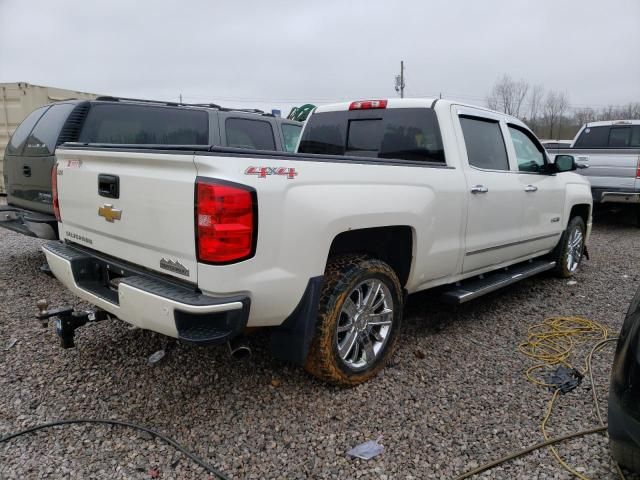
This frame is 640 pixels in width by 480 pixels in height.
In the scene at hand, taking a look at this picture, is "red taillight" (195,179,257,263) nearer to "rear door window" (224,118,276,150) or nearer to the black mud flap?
the black mud flap

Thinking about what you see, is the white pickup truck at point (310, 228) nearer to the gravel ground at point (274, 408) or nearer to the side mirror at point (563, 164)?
the gravel ground at point (274, 408)

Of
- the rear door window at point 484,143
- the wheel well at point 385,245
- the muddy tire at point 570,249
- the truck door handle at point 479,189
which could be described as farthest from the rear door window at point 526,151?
the wheel well at point 385,245

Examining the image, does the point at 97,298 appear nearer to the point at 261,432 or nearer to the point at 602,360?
the point at 261,432

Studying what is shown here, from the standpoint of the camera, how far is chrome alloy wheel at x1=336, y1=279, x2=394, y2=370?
3.14 meters

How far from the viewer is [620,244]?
325 inches

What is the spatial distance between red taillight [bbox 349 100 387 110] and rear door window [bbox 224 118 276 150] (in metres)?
2.54

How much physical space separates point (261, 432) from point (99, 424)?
90cm

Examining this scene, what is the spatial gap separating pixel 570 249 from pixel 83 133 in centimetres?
556

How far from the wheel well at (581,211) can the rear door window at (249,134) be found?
3866 mm

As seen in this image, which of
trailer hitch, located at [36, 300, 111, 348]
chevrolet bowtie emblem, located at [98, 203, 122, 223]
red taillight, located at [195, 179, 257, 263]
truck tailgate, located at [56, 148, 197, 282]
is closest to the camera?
red taillight, located at [195, 179, 257, 263]

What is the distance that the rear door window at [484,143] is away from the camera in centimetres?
405

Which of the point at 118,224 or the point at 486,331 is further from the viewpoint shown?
the point at 486,331

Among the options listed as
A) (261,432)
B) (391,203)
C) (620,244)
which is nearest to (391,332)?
(391,203)

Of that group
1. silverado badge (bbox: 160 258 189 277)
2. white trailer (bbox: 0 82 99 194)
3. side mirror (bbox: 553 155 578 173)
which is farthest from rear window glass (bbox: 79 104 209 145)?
white trailer (bbox: 0 82 99 194)
